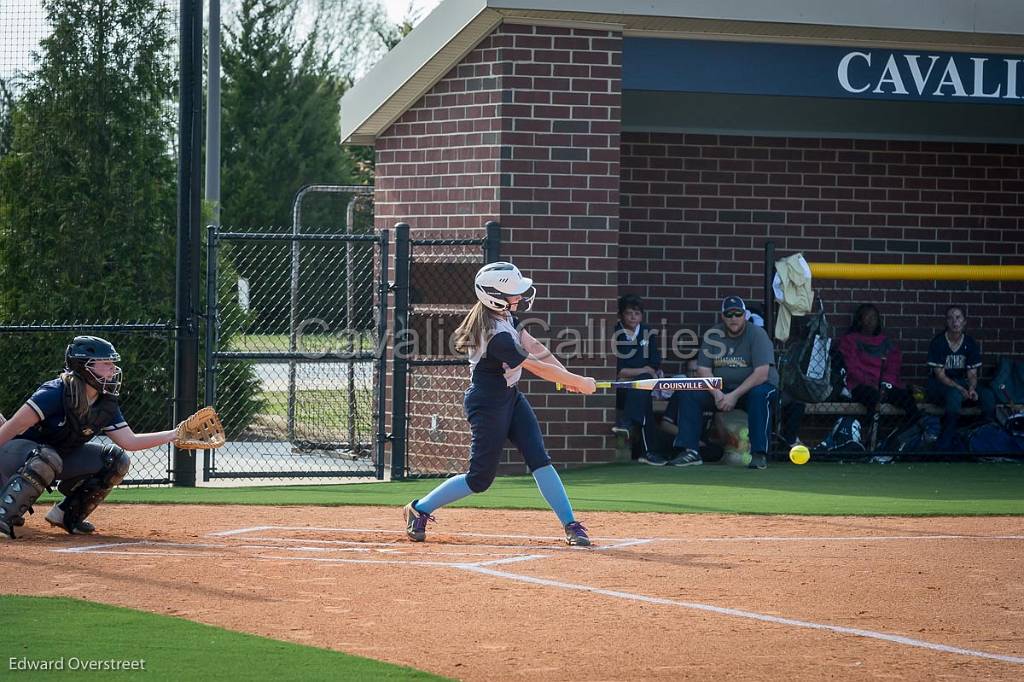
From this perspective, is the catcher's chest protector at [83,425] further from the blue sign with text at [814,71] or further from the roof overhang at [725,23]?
the blue sign with text at [814,71]

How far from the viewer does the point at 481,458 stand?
8.41m

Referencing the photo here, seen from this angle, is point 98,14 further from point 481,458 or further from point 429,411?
point 481,458

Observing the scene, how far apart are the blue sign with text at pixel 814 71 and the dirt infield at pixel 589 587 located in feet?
15.7

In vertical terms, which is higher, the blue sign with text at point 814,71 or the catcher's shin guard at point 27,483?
the blue sign with text at point 814,71

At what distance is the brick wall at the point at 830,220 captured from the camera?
49.3 ft

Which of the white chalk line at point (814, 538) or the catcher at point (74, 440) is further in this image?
the white chalk line at point (814, 538)

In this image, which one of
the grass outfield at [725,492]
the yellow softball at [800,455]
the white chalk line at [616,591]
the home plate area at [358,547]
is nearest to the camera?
the white chalk line at [616,591]

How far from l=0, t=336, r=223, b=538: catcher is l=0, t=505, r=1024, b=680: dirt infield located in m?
0.26

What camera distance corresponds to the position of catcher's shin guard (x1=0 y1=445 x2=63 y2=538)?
8.42 metres

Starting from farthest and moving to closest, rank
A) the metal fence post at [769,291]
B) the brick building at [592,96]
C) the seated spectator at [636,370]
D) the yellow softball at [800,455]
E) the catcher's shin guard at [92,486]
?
the metal fence post at [769,291] → the seated spectator at [636,370] → the brick building at [592,96] → the yellow softball at [800,455] → the catcher's shin guard at [92,486]

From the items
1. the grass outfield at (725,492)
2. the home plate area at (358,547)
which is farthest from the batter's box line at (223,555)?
the grass outfield at (725,492)

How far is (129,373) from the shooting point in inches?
596

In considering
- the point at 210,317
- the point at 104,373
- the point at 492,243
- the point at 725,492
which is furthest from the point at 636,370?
the point at 104,373

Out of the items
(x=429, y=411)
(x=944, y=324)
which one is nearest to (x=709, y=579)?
(x=429, y=411)
